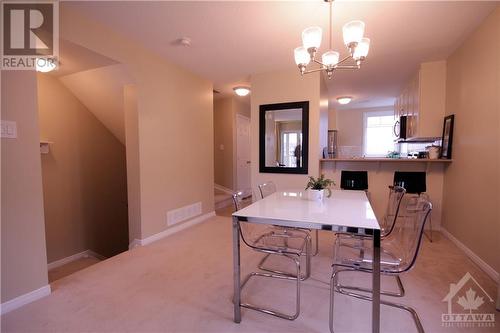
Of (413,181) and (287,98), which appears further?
(287,98)

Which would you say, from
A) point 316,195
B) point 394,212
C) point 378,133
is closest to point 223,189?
point 316,195

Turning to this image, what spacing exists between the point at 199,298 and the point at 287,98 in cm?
292

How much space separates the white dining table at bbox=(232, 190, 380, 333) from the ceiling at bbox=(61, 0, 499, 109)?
167 cm

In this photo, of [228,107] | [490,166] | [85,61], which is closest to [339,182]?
[490,166]

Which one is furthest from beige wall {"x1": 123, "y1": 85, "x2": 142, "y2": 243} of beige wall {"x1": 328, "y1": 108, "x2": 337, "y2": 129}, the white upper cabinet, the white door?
beige wall {"x1": 328, "y1": 108, "x2": 337, "y2": 129}

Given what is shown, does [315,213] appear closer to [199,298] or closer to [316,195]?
[316,195]

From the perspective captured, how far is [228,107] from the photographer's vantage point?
5488 millimetres

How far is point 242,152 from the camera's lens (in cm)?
588

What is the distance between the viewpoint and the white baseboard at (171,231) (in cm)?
289

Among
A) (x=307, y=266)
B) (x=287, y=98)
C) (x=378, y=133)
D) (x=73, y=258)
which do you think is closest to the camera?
(x=307, y=266)

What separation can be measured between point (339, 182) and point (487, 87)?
2106mm

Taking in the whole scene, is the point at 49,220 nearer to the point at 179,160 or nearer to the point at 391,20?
the point at 179,160

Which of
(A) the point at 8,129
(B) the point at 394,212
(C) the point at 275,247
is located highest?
(A) the point at 8,129

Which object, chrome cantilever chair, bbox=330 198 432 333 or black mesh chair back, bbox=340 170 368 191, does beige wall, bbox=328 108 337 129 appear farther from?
chrome cantilever chair, bbox=330 198 432 333
